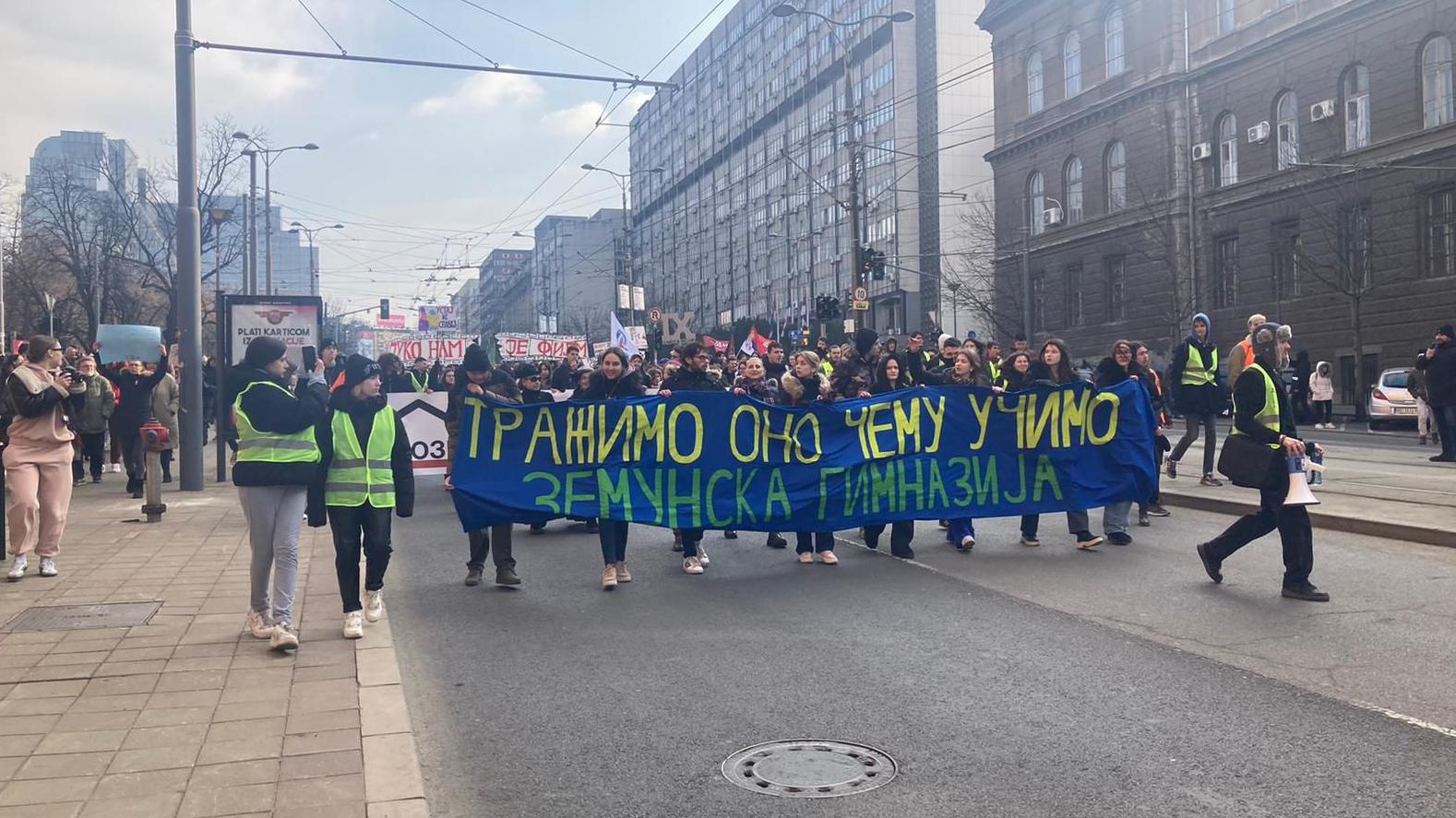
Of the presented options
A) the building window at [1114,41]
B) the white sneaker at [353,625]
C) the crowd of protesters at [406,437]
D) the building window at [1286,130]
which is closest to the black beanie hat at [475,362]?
the crowd of protesters at [406,437]

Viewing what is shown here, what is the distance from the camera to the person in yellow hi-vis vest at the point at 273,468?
6637 millimetres

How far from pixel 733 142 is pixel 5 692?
87.0 meters

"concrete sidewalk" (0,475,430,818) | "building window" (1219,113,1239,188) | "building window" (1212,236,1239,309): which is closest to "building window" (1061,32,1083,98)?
"building window" (1219,113,1239,188)

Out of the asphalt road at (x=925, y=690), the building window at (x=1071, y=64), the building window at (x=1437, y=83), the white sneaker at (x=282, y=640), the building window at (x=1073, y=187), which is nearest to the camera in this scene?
the asphalt road at (x=925, y=690)

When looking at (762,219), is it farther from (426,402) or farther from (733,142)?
(426,402)

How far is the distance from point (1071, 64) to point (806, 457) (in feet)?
140

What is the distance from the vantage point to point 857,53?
69938mm

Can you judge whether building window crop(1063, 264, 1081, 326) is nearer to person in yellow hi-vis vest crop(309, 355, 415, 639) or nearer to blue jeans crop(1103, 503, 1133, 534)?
blue jeans crop(1103, 503, 1133, 534)

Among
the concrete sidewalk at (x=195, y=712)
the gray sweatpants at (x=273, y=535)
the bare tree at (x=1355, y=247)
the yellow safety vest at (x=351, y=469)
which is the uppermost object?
the bare tree at (x=1355, y=247)

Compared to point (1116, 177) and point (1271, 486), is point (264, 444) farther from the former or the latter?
point (1116, 177)

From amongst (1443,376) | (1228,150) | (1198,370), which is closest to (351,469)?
(1198,370)

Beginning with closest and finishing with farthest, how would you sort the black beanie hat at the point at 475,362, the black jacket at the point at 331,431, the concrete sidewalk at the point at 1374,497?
the black jacket at the point at 331,431 < the black beanie hat at the point at 475,362 < the concrete sidewalk at the point at 1374,497

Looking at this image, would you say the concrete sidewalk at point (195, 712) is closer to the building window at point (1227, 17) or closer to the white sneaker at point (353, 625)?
the white sneaker at point (353, 625)

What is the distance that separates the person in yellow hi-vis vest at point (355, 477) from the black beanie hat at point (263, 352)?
1.45 ft
